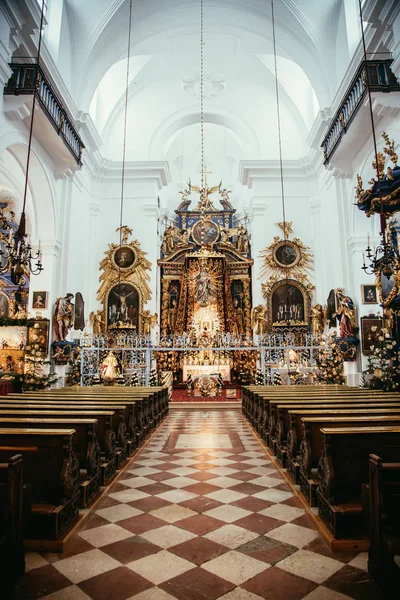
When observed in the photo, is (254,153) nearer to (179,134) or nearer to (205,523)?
(179,134)

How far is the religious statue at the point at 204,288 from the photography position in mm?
16547

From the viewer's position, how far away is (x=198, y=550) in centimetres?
258

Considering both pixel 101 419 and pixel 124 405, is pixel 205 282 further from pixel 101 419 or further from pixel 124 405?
pixel 101 419

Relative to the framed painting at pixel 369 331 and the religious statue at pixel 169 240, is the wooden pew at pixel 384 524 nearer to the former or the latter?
the framed painting at pixel 369 331

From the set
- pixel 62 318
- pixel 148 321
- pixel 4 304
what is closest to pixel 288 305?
pixel 148 321

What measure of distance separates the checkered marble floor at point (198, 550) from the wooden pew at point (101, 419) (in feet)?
0.59

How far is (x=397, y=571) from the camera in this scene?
201 centimetres

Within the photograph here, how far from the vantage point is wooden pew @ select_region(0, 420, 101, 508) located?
10.7 feet

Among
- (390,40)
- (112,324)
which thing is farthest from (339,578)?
(112,324)

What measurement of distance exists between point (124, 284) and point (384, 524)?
47.6 ft

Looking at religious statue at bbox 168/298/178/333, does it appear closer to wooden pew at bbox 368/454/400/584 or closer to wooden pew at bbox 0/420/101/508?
wooden pew at bbox 0/420/101/508

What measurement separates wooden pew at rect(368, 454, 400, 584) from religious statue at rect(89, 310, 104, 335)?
13997 mm

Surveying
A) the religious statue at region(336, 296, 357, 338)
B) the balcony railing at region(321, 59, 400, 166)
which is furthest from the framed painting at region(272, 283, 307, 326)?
the balcony railing at region(321, 59, 400, 166)

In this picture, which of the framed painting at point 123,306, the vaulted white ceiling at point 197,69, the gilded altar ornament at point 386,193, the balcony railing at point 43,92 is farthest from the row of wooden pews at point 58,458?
the vaulted white ceiling at point 197,69
